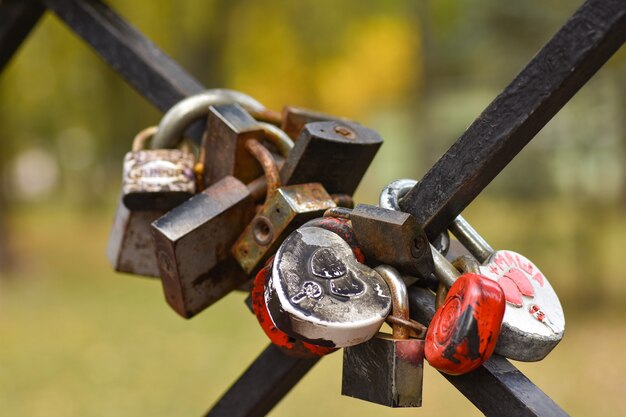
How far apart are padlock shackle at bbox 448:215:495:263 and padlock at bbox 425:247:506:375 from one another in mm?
173

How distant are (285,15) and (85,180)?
7284 millimetres

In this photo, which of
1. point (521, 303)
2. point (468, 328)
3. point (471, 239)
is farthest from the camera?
point (471, 239)

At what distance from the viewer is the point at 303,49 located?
12.5m

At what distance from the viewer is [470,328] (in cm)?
71

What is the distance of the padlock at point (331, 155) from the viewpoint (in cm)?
96

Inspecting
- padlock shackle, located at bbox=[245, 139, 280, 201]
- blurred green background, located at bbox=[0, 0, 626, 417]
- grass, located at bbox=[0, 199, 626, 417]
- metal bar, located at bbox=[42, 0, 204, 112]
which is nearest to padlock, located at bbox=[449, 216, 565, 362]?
padlock shackle, located at bbox=[245, 139, 280, 201]

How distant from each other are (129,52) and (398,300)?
696 millimetres

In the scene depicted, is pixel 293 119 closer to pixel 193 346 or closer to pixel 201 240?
pixel 201 240

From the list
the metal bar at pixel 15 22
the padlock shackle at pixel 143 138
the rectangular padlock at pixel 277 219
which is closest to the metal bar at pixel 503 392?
the rectangular padlock at pixel 277 219

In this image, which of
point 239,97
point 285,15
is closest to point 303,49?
point 285,15

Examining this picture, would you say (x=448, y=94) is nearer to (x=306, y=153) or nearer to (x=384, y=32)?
(x=384, y=32)

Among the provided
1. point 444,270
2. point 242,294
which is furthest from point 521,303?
point 242,294

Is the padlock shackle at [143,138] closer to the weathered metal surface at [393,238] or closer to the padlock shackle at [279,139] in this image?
the padlock shackle at [279,139]

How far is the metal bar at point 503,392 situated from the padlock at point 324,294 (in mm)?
109
